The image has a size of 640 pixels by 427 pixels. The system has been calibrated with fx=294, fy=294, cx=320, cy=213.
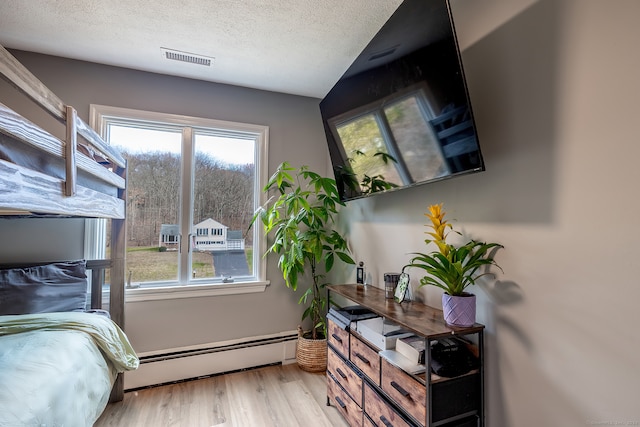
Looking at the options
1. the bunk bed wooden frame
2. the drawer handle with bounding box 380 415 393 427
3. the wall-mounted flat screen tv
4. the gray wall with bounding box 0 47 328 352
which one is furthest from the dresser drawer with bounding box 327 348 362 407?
the bunk bed wooden frame

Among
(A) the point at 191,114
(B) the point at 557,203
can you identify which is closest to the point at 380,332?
(B) the point at 557,203

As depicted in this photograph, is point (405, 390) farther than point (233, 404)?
No

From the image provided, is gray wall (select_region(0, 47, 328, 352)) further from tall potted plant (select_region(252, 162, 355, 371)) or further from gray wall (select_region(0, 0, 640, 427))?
gray wall (select_region(0, 0, 640, 427))

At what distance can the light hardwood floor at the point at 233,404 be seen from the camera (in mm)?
1929

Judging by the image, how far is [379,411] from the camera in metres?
1.50

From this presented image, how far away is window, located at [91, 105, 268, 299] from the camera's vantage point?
245 cm

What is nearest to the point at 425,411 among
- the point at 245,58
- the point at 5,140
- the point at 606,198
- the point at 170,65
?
the point at 606,198

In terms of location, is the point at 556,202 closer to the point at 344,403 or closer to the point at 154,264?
the point at 344,403

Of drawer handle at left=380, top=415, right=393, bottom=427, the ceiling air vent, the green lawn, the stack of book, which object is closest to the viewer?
the stack of book

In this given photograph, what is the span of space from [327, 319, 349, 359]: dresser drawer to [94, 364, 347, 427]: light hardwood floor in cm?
47

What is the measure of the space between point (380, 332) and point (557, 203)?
996mm

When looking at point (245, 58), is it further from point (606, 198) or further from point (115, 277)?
point (606, 198)

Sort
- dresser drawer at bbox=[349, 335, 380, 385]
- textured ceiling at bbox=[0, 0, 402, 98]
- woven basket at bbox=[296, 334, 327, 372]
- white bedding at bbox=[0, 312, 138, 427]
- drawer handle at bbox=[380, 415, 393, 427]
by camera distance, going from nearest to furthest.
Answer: white bedding at bbox=[0, 312, 138, 427], drawer handle at bbox=[380, 415, 393, 427], dresser drawer at bbox=[349, 335, 380, 385], textured ceiling at bbox=[0, 0, 402, 98], woven basket at bbox=[296, 334, 327, 372]

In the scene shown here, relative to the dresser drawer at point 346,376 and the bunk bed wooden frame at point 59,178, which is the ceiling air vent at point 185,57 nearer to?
the bunk bed wooden frame at point 59,178
